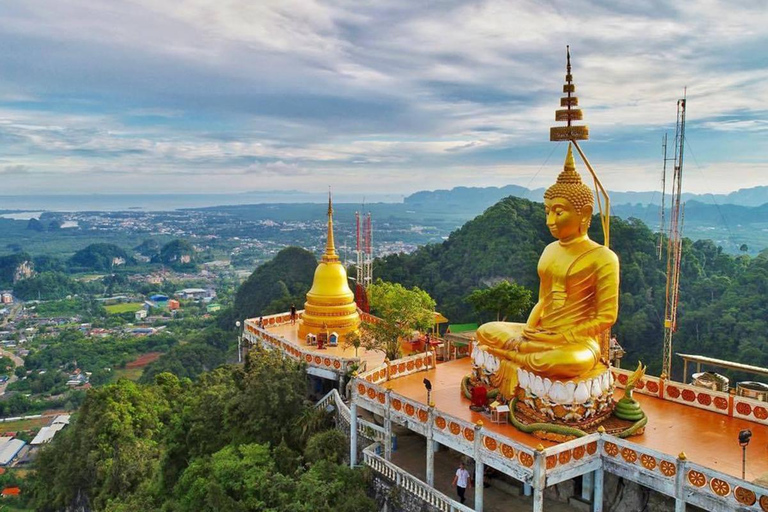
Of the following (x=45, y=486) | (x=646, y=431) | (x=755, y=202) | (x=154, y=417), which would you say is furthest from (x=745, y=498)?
(x=755, y=202)

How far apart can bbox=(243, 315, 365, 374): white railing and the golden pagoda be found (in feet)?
4.57

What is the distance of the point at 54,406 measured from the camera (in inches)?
2515

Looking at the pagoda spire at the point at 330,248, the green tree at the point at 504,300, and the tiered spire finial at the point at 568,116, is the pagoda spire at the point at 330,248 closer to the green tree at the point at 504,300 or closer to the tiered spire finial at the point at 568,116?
the green tree at the point at 504,300

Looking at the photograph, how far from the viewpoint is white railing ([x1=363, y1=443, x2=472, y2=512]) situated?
44.1ft

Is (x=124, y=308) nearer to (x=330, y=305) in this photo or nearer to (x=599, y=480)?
(x=330, y=305)

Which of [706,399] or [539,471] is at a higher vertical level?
[706,399]

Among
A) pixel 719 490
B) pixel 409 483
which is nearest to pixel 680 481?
pixel 719 490

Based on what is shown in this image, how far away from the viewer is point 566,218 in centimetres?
1470

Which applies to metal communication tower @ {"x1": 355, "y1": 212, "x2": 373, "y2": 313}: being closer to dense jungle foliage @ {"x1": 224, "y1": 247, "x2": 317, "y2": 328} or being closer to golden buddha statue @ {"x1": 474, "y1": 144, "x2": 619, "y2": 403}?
golden buddha statue @ {"x1": 474, "y1": 144, "x2": 619, "y2": 403}

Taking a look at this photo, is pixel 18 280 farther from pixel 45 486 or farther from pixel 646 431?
pixel 646 431

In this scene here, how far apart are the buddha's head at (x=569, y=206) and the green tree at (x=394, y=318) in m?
7.03

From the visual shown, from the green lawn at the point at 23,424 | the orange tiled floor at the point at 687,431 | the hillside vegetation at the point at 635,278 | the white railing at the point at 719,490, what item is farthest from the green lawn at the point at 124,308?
the white railing at the point at 719,490

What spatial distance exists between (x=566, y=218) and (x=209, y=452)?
12.9 meters

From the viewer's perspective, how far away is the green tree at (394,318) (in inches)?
819
